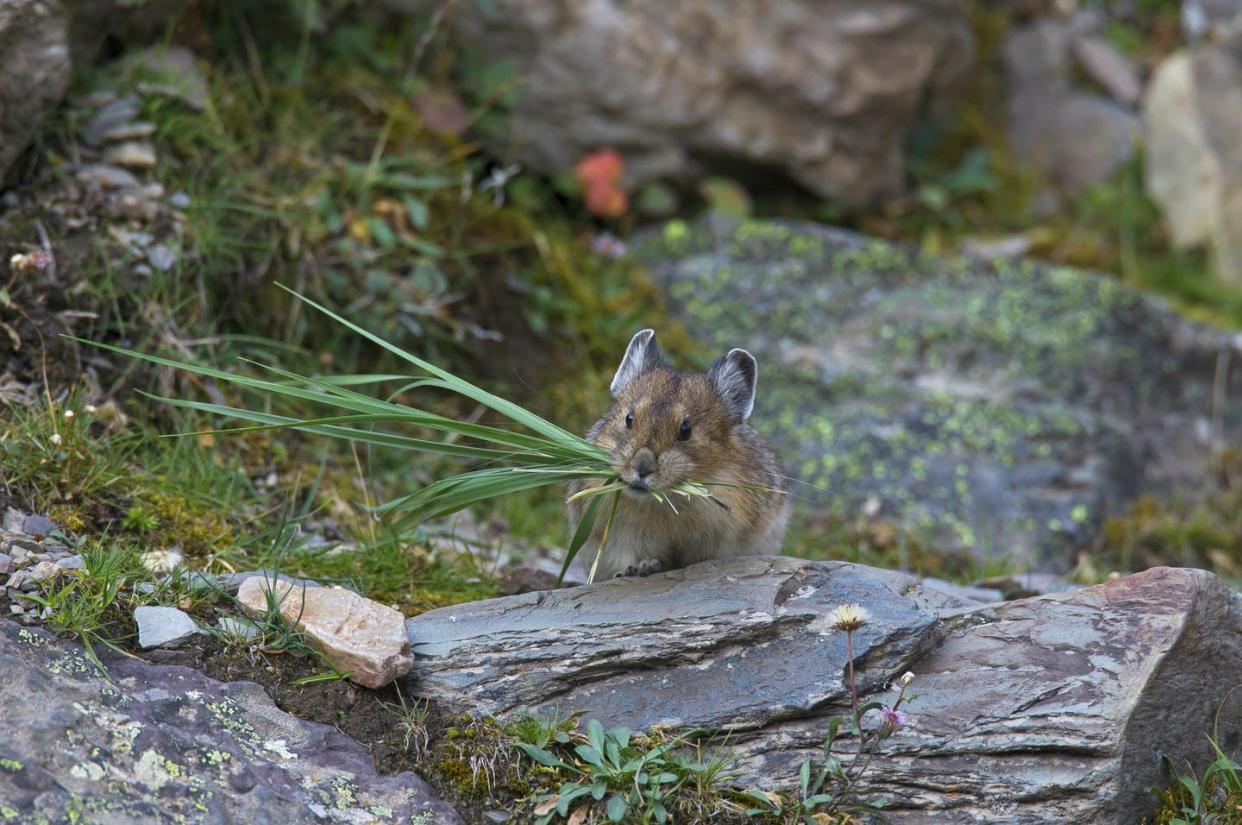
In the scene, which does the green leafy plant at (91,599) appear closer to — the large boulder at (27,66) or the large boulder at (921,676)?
the large boulder at (921,676)

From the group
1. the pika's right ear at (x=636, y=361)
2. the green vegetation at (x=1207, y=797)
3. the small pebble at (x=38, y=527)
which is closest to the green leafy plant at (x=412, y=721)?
the small pebble at (x=38, y=527)

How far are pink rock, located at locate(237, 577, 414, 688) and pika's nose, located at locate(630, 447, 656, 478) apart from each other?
123cm

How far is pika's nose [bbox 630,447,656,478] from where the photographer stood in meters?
5.86

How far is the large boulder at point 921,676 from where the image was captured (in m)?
5.15

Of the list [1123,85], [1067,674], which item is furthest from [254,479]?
[1123,85]

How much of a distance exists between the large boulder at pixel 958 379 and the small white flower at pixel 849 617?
396cm

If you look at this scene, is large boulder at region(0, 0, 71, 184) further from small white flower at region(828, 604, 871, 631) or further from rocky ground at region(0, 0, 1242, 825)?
small white flower at region(828, 604, 871, 631)

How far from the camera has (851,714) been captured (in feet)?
17.6

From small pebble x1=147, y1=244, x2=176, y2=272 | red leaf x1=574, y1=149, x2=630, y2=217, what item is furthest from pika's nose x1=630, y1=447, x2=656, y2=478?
red leaf x1=574, y1=149, x2=630, y2=217

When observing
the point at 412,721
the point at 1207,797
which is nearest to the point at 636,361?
the point at 412,721

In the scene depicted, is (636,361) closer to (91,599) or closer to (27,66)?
(91,599)

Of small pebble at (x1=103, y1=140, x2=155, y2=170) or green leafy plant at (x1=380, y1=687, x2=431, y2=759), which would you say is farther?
small pebble at (x1=103, y1=140, x2=155, y2=170)

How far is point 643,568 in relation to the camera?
6445 mm

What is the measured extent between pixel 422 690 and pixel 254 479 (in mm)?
2510
